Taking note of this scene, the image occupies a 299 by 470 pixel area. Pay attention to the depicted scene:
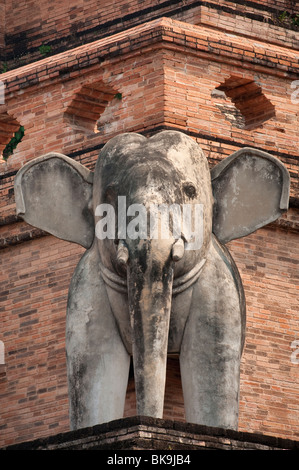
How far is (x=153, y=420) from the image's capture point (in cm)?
1120

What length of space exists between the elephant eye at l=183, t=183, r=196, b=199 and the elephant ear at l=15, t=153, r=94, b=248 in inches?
31.1

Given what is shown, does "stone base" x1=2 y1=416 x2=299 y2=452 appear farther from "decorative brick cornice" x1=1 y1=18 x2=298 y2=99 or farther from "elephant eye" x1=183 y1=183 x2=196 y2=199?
"decorative brick cornice" x1=1 y1=18 x2=298 y2=99

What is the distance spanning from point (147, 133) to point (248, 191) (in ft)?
5.56

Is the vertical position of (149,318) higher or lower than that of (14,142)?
lower

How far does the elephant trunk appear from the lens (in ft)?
39.5

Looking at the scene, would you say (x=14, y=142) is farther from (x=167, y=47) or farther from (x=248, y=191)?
(x=248, y=191)

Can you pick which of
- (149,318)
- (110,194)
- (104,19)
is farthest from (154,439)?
(104,19)

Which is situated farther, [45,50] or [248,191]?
[45,50]

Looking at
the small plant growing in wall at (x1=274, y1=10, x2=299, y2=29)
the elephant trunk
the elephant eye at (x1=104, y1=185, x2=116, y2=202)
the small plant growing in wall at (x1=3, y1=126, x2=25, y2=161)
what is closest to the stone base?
the elephant trunk

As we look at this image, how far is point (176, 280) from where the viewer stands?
12398 millimetres

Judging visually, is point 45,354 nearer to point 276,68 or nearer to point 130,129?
point 130,129

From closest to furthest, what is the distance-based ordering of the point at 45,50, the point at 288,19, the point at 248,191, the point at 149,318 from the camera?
1. the point at 149,318
2. the point at 248,191
3. the point at 288,19
4. the point at 45,50

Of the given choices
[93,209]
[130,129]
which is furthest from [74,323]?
[130,129]

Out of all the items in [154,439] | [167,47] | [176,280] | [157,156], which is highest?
[167,47]
